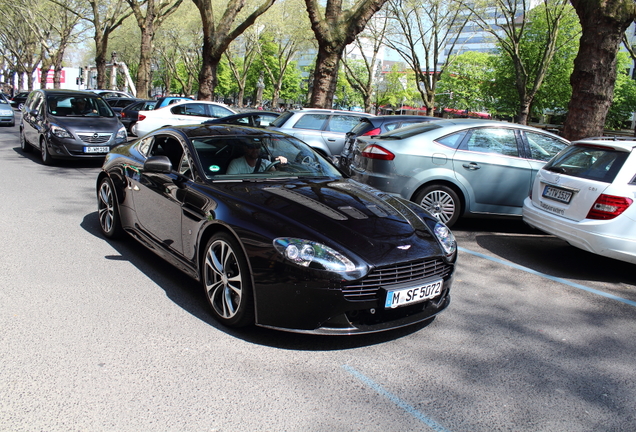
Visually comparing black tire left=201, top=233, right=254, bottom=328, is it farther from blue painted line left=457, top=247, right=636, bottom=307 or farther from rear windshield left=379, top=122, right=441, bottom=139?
rear windshield left=379, top=122, right=441, bottom=139

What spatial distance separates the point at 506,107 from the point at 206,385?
167 ft

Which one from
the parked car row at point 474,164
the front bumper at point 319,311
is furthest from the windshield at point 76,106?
the front bumper at point 319,311

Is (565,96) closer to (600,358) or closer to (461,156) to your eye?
(461,156)

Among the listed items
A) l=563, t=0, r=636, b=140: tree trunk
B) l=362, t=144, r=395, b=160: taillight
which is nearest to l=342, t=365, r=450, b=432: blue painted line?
l=362, t=144, r=395, b=160: taillight

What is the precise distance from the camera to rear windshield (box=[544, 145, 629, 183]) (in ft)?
18.3

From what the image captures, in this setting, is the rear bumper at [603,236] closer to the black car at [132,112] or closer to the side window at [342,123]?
the side window at [342,123]

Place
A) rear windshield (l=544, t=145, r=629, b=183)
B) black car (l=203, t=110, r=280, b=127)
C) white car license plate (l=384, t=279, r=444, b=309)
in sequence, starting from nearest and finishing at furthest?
white car license plate (l=384, t=279, r=444, b=309) < rear windshield (l=544, t=145, r=629, b=183) < black car (l=203, t=110, r=280, b=127)

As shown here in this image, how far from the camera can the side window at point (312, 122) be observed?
11.4 meters

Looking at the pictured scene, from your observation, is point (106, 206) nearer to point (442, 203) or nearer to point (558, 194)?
point (442, 203)

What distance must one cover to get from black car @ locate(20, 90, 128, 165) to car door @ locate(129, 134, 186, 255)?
6875 mm

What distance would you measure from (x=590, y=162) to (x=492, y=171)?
1686mm

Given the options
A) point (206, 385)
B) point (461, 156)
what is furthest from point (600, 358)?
point (461, 156)

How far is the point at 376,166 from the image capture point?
736cm

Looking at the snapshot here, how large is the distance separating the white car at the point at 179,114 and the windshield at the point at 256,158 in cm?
1158
